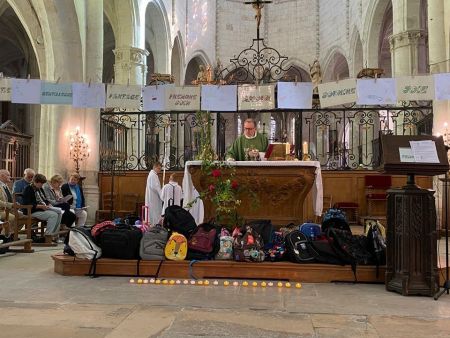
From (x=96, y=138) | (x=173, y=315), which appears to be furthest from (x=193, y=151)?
(x=173, y=315)

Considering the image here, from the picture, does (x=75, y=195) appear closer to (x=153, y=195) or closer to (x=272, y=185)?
(x=153, y=195)

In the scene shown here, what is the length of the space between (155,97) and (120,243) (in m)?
4.99

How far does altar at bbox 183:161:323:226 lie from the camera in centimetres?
655

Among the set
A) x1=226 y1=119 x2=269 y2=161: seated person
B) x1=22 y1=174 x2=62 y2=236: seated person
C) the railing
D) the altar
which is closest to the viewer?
the altar

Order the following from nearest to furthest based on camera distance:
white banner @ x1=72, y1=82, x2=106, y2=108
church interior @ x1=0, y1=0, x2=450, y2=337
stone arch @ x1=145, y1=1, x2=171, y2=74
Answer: church interior @ x1=0, y1=0, x2=450, y2=337, white banner @ x1=72, y1=82, x2=106, y2=108, stone arch @ x1=145, y1=1, x2=171, y2=74

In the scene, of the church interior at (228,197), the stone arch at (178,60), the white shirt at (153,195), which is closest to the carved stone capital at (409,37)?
the church interior at (228,197)

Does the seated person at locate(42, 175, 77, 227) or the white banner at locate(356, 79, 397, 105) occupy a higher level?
the white banner at locate(356, 79, 397, 105)

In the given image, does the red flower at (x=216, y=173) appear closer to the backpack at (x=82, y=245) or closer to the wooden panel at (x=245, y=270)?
the wooden panel at (x=245, y=270)

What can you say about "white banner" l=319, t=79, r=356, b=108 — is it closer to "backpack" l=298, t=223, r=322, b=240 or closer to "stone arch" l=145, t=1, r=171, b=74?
"backpack" l=298, t=223, r=322, b=240

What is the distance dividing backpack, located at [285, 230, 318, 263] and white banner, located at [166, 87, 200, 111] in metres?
5.30

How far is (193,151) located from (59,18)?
4935mm

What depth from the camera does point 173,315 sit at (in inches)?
146

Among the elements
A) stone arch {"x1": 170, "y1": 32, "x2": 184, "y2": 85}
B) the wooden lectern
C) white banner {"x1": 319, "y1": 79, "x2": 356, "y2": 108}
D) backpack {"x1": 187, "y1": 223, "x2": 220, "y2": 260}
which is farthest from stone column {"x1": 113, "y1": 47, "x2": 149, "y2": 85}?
the wooden lectern

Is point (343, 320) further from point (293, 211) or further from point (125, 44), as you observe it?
point (125, 44)
